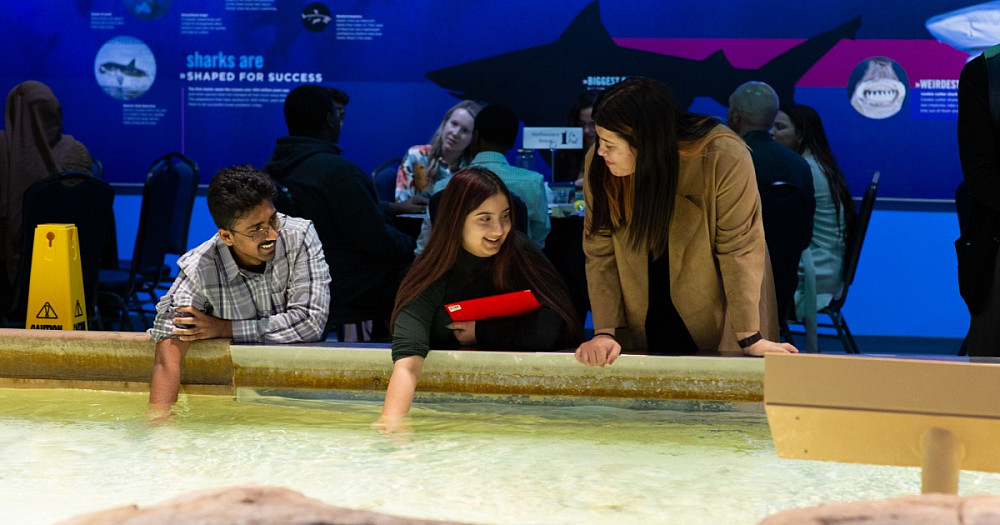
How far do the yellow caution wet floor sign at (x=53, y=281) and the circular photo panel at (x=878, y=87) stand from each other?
14.7ft

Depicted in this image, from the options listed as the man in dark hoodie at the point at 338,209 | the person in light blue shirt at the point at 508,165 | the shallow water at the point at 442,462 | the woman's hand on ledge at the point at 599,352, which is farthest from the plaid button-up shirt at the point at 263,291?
the person in light blue shirt at the point at 508,165

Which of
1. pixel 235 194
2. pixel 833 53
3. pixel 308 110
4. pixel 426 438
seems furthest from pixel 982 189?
pixel 833 53

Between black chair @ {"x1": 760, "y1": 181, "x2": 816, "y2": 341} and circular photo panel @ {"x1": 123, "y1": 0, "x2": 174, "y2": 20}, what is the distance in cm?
417

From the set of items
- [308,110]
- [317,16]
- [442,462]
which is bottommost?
[442,462]

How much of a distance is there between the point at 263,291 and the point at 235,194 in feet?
1.04

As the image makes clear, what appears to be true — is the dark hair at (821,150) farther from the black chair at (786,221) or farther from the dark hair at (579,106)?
the dark hair at (579,106)

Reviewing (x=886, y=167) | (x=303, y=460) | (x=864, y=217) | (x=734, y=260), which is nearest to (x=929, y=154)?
(x=886, y=167)

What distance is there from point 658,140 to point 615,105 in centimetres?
13

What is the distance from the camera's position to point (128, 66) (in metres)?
6.60

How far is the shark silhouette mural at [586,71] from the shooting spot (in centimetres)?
617

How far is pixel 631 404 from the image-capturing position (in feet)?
8.52

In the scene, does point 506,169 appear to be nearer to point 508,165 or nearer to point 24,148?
point 508,165

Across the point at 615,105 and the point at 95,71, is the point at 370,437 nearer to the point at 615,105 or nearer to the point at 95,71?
the point at 615,105

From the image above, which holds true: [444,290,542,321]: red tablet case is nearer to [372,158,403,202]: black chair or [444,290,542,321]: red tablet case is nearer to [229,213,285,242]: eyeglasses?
[229,213,285,242]: eyeglasses
